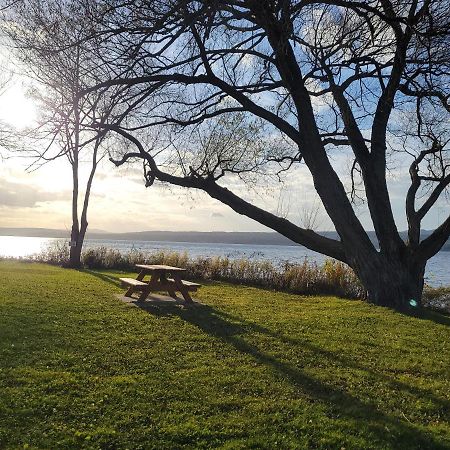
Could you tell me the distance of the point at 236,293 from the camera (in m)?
13.2

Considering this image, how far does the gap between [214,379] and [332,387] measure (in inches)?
46.9

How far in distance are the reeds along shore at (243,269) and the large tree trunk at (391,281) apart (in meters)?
3.15

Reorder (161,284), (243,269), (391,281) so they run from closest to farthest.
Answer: (161,284) < (391,281) < (243,269)

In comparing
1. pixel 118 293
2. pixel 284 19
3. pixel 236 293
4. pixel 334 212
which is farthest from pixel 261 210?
pixel 284 19

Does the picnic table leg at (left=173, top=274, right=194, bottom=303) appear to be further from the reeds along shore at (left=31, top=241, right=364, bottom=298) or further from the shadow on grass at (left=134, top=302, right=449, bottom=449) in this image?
the reeds along shore at (left=31, top=241, right=364, bottom=298)

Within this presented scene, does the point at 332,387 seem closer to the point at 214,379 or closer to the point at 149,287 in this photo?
the point at 214,379

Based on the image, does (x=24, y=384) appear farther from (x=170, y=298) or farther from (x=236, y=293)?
(x=236, y=293)

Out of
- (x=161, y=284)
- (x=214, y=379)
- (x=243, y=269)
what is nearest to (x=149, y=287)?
(x=161, y=284)

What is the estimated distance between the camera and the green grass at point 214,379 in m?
3.93

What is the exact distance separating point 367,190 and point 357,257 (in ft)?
5.06

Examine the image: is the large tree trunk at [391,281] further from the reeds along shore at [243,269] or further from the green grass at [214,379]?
the reeds along shore at [243,269]

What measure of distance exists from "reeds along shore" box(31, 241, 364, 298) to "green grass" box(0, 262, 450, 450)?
5.60 metres

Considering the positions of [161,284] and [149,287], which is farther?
[161,284]

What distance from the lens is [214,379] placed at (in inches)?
205
